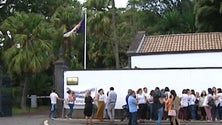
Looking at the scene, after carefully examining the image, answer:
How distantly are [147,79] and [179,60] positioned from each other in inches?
291

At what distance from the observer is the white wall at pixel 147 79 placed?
2665cm

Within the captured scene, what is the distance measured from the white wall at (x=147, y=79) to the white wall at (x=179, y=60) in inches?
254

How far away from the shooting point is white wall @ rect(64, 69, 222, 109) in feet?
87.4

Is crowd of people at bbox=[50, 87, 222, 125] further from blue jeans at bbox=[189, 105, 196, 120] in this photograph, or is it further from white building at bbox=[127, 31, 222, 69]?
white building at bbox=[127, 31, 222, 69]

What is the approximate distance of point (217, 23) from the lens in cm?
4181

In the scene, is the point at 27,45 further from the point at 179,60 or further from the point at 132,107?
the point at 132,107

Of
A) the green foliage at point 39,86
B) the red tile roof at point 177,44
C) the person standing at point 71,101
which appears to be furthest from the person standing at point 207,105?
the green foliage at point 39,86

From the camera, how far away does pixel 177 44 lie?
35938 millimetres

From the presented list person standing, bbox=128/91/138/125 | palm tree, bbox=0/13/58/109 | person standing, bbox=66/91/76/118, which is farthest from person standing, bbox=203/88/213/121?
palm tree, bbox=0/13/58/109

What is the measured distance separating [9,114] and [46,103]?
15.8 metres

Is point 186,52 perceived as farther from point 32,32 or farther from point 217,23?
point 32,32

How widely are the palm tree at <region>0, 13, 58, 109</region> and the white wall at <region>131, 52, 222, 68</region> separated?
→ 23.2 feet

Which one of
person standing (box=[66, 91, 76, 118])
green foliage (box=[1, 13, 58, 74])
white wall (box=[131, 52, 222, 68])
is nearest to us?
person standing (box=[66, 91, 76, 118])

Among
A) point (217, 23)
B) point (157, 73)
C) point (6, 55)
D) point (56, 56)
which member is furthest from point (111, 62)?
point (157, 73)
